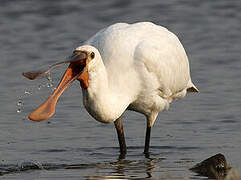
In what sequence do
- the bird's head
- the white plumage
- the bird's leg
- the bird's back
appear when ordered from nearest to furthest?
1. the bird's head
2. the white plumage
3. the bird's back
4. the bird's leg

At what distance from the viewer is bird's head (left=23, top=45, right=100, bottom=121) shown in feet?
27.7

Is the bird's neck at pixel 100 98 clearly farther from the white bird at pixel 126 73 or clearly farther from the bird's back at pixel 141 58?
the bird's back at pixel 141 58

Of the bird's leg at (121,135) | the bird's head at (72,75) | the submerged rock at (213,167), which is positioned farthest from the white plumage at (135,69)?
the submerged rock at (213,167)

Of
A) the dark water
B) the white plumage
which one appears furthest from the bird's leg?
the white plumage

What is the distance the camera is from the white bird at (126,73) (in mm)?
8656

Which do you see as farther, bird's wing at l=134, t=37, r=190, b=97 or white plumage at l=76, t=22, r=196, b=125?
bird's wing at l=134, t=37, r=190, b=97

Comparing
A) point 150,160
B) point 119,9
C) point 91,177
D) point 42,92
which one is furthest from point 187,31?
point 91,177

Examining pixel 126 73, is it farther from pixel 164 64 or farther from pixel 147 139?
pixel 147 139

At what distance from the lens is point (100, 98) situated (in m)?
8.86

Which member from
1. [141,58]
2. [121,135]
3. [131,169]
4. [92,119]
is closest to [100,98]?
[131,169]

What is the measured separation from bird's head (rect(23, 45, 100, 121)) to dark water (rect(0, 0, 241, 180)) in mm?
897

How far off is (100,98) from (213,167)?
4.61ft

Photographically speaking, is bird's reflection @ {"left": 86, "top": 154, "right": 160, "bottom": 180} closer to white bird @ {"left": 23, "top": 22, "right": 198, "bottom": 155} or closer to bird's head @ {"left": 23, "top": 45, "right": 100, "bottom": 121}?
white bird @ {"left": 23, "top": 22, "right": 198, "bottom": 155}

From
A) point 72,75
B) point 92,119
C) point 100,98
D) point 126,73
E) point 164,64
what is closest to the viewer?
point 72,75
